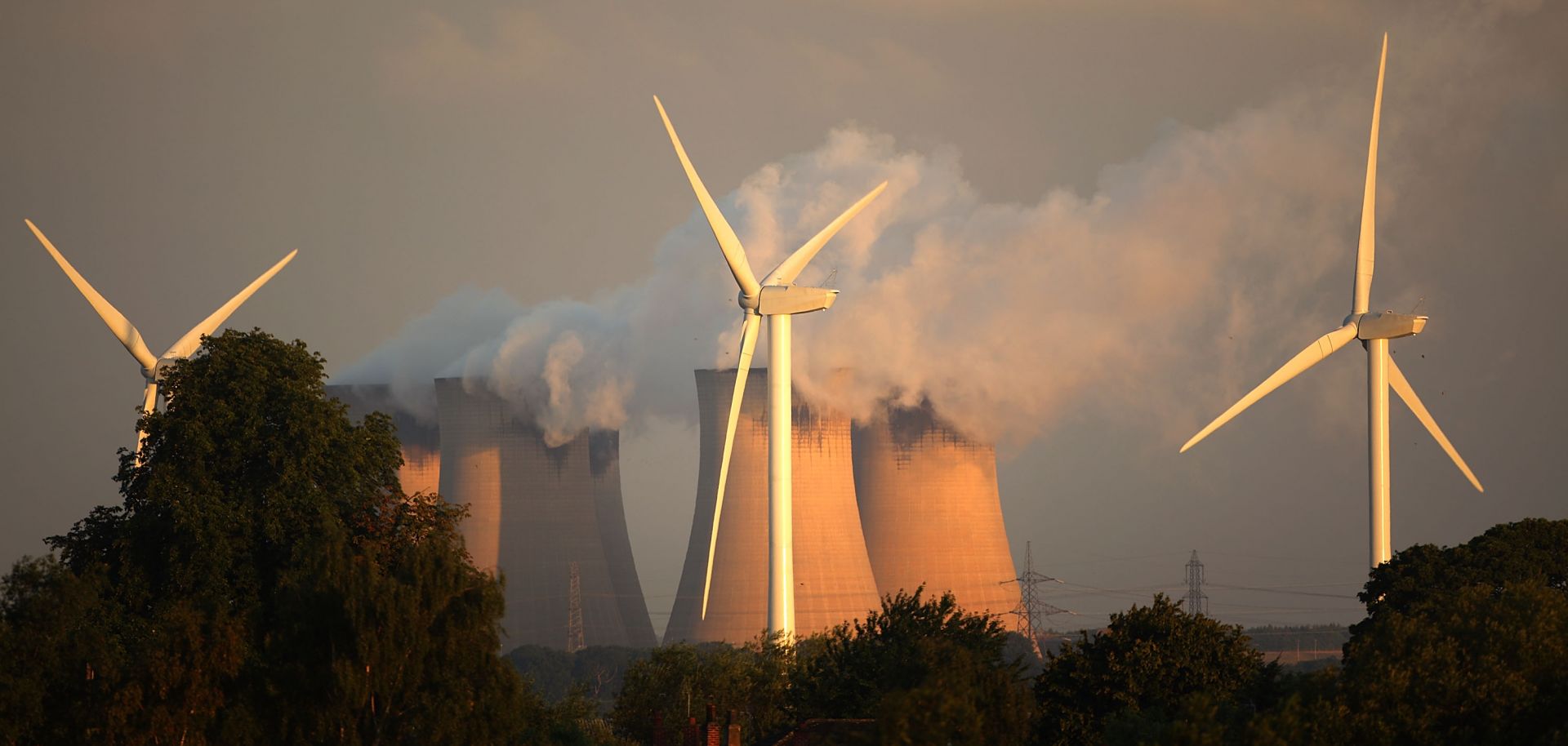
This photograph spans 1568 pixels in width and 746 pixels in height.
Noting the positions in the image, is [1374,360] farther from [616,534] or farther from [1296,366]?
[616,534]

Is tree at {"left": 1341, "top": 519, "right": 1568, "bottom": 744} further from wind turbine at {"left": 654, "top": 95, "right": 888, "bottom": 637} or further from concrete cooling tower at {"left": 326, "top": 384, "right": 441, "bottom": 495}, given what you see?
concrete cooling tower at {"left": 326, "top": 384, "right": 441, "bottom": 495}

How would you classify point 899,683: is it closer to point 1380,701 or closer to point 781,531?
point 1380,701

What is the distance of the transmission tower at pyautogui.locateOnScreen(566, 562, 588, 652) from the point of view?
6962 centimetres

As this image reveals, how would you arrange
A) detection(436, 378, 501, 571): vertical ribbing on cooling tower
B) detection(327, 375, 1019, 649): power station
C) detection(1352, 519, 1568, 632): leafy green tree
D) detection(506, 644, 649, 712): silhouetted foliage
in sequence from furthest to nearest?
detection(506, 644, 649, 712): silhouetted foliage, detection(436, 378, 501, 571): vertical ribbing on cooling tower, detection(327, 375, 1019, 649): power station, detection(1352, 519, 1568, 632): leafy green tree

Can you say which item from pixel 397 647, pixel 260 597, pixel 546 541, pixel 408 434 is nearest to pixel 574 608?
pixel 546 541

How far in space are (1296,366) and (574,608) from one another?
1175 inches

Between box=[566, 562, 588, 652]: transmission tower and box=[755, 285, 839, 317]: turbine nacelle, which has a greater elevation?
box=[755, 285, 839, 317]: turbine nacelle

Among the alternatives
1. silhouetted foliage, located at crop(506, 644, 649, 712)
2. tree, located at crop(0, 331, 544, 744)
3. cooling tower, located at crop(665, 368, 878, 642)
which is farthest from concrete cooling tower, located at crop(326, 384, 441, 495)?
tree, located at crop(0, 331, 544, 744)

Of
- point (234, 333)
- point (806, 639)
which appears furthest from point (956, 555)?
point (234, 333)

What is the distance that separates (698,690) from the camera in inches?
1826

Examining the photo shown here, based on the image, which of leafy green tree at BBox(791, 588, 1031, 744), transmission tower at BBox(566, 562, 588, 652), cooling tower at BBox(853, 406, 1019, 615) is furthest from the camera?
transmission tower at BBox(566, 562, 588, 652)

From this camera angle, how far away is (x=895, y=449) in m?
67.6

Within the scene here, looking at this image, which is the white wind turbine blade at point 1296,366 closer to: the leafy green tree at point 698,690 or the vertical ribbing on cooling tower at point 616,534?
the leafy green tree at point 698,690

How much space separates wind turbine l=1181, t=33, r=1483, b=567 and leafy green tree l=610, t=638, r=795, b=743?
548 inches
